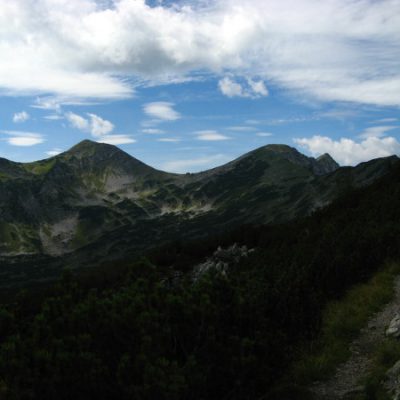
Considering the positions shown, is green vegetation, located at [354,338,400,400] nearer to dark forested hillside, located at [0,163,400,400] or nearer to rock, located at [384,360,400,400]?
rock, located at [384,360,400,400]

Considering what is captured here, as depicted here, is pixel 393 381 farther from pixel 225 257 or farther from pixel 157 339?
pixel 225 257

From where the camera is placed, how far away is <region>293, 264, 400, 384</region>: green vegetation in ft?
38.2

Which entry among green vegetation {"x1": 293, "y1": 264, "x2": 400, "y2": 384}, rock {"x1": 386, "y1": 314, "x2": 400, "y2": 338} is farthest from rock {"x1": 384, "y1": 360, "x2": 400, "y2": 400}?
rock {"x1": 386, "y1": 314, "x2": 400, "y2": 338}

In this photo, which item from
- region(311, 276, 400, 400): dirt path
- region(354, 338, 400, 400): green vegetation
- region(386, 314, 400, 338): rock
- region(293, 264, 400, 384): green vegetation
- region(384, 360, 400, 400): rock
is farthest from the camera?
region(386, 314, 400, 338): rock

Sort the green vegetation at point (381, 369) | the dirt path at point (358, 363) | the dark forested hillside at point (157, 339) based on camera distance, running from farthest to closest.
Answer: the dirt path at point (358, 363), the green vegetation at point (381, 369), the dark forested hillside at point (157, 339)

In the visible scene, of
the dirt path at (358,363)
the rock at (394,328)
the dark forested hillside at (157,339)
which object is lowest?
the dirt path at (358,363)

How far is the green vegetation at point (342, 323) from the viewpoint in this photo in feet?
38.2

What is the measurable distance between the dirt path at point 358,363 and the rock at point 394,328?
13.1 inches

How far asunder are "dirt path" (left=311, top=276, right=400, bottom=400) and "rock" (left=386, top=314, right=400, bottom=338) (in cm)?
33

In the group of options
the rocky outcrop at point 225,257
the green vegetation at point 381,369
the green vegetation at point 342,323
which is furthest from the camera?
the rocky outcrop at point 225,257

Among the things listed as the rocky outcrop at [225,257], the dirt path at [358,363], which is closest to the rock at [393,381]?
the dirt path at [358,363]

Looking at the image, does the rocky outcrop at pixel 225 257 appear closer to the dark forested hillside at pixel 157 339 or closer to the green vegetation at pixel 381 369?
the dark forested hillside at pixel 157 339

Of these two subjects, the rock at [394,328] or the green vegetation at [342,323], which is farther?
the rock at [394,328]

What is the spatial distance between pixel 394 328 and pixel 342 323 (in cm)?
178
